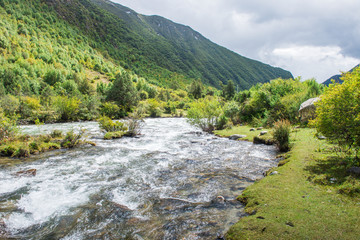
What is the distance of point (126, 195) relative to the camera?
23.8 ft

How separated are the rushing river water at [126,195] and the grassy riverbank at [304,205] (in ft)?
2.23

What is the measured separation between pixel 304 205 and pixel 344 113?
4.11m

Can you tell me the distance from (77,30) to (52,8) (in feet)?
107

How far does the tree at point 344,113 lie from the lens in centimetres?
672

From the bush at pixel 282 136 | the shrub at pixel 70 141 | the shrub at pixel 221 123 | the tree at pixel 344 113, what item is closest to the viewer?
the tree at pixel 344 113

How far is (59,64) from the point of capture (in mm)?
97125

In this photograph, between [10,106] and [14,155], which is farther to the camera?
[10,106]

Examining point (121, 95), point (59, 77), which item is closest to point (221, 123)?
point (121, 95)

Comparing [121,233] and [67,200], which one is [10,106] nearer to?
[67,200]

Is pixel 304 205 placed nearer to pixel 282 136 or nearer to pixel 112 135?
pixel 282 136

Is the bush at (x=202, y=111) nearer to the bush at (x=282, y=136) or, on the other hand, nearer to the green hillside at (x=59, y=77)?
the bush at (x=282, y=136)

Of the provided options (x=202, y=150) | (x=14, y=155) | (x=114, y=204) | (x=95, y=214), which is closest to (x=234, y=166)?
(x=202, y=150)

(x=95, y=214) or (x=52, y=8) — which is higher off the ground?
(x=52, y=8)

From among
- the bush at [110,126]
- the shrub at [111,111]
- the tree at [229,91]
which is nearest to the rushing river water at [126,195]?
the bush at [110,126]
